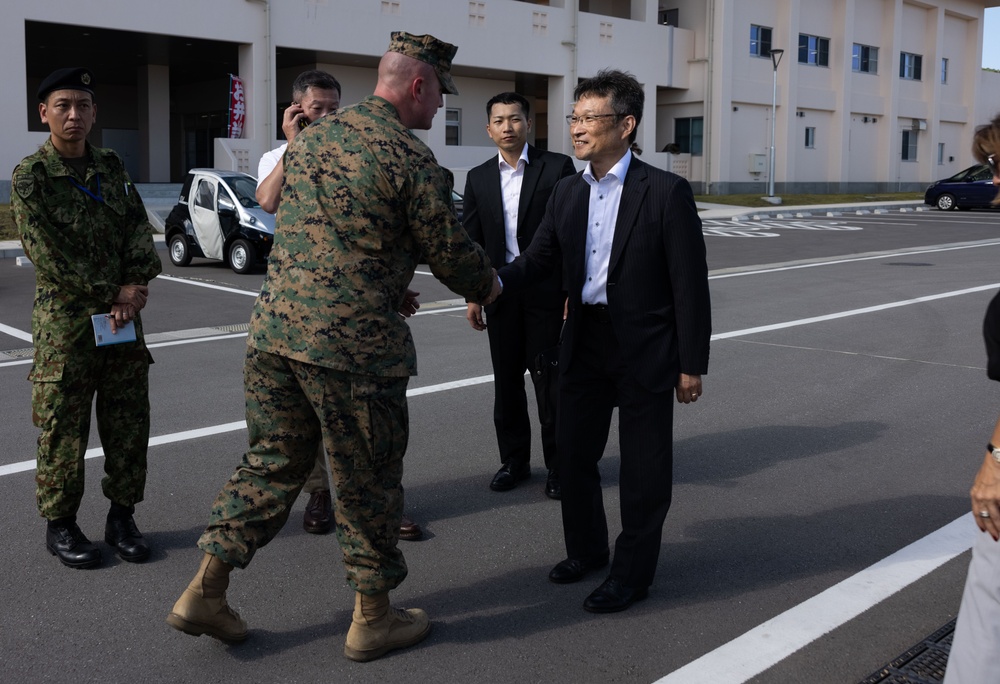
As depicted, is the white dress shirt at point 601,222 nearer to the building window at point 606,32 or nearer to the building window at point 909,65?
the building window at point 606,32

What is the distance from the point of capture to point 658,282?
13.4ft

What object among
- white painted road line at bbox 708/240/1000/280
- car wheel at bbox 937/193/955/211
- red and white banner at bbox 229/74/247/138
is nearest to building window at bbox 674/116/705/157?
car wheel at bbox 937/193/955/211

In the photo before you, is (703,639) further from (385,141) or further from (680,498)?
(385,141)

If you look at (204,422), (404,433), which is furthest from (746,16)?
(404,433)

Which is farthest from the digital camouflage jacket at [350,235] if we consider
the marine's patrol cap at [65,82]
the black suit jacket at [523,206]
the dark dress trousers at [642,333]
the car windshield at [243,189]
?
the car windshield at [243,189]

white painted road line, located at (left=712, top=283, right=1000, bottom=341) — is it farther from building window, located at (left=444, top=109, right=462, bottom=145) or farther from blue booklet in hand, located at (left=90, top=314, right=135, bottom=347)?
building window, located at (left=444, top=109, right=462, bottom=145)

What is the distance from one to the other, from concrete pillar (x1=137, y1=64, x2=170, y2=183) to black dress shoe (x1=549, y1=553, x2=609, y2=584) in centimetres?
3351

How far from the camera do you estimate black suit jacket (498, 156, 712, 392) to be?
402 centimetres

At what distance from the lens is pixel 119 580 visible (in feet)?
14.1

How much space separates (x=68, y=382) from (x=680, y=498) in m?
3.04

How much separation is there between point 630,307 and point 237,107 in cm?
2672

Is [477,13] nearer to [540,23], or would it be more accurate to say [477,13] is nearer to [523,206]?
[540,23]

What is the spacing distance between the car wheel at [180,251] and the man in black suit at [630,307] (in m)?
14.4

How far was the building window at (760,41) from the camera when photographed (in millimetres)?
41188
